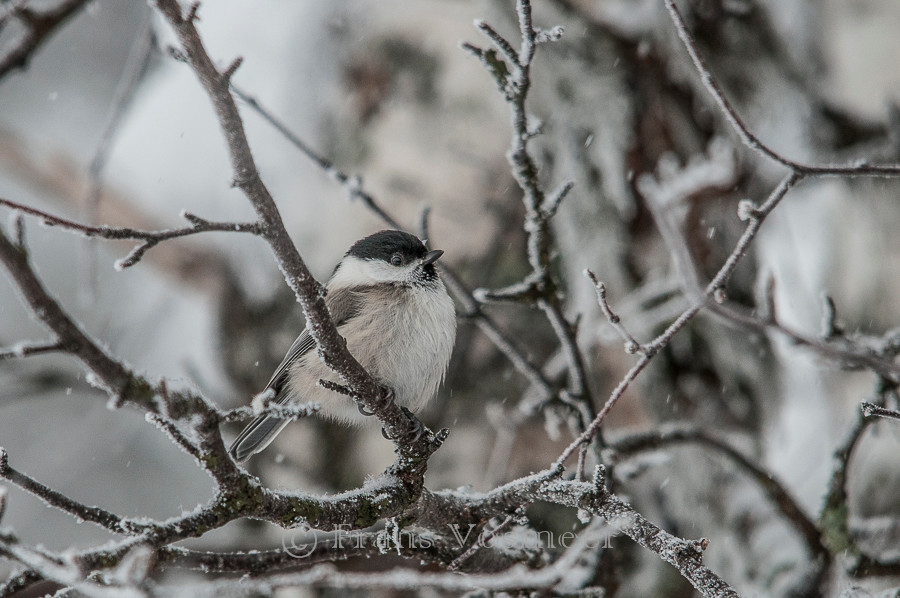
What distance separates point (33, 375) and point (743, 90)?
3.46 metres

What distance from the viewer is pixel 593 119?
297 centimetres

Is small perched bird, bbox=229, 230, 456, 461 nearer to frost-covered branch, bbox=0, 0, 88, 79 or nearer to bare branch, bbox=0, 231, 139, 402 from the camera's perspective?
bare branch, bbox=0, 231, 139, 402

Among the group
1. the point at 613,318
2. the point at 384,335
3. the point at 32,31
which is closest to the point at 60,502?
the point at 613,318

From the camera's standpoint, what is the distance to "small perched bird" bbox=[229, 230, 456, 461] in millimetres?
2111

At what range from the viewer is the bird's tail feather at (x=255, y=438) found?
2.25 meters

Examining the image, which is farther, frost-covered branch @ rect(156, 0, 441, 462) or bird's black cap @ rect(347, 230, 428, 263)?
bird's black cap @ rect(347, 230, 428, 263)

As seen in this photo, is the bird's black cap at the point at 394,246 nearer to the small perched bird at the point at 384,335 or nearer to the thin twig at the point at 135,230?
the small perched bird at the point at 384,335

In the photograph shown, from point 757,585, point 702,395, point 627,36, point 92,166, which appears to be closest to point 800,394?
point 702,395

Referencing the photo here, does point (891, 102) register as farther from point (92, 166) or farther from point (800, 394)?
point (92, 166)

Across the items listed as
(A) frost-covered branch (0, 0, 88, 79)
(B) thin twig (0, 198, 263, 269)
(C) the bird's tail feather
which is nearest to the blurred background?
(A) frost-covered branch (0, 0, 88, 79)

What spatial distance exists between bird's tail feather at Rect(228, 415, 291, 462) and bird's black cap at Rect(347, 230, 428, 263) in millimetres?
633

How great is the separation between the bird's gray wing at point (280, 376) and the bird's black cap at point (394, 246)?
6.6 inches

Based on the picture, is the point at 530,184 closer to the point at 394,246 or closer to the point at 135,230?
the point at 394,246

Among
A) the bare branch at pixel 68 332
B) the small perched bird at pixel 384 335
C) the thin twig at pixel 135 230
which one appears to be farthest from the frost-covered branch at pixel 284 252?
the small perched bird at pixel 384 335
